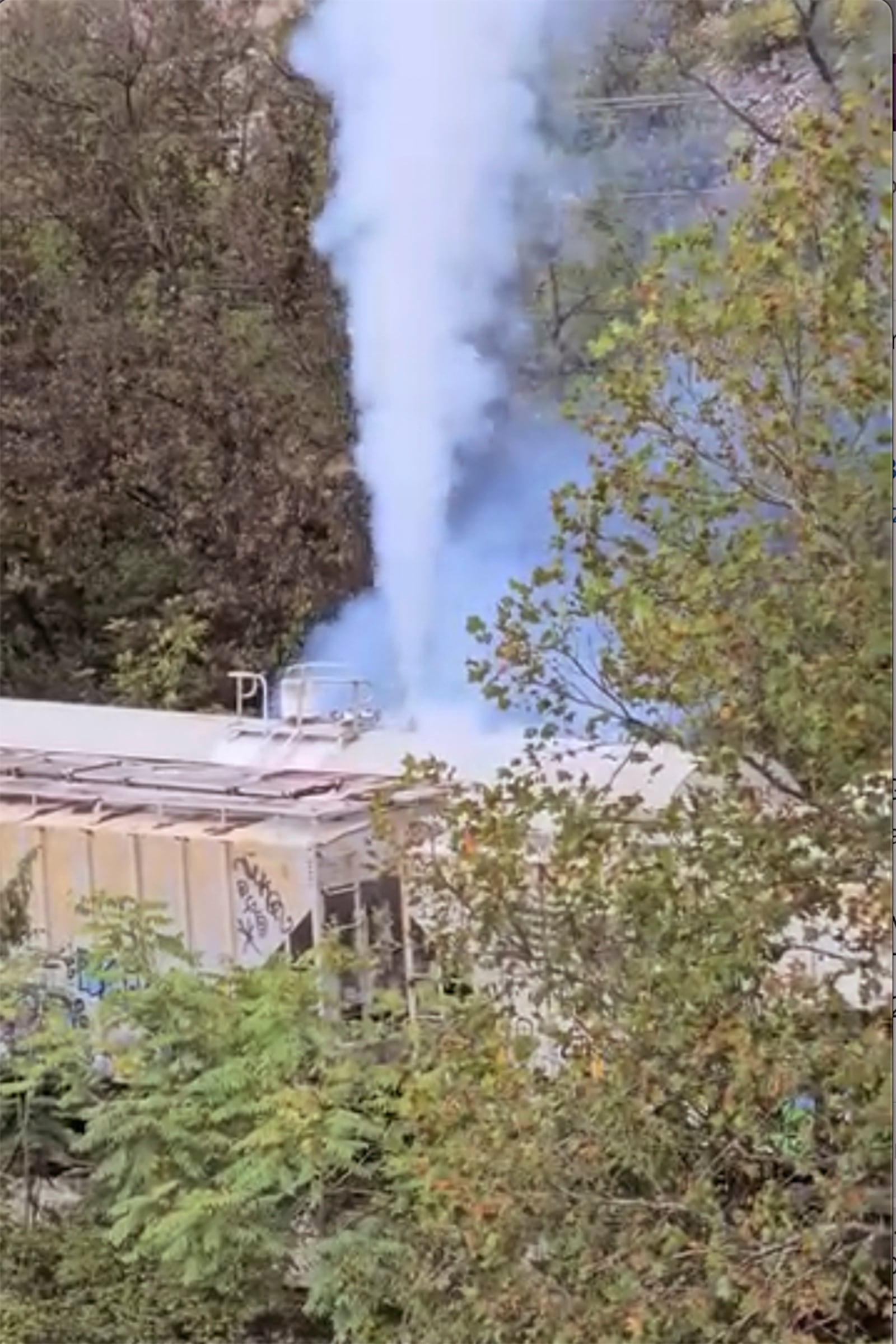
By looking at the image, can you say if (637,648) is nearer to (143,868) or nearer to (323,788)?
(323,788)

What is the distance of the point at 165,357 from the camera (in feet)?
7.02

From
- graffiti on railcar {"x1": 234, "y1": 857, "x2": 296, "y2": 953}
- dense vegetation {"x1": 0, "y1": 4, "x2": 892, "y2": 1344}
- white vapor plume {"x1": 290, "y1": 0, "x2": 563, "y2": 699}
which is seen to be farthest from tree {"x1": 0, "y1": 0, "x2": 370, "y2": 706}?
dense vegetation {"x1": 0, "y1": 4, "x2": 892, "y2": 1344}

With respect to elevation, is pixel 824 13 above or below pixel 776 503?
above

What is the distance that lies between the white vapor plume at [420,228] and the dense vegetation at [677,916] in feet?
0.48

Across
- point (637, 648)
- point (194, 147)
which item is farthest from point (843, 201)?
point (194, 147)

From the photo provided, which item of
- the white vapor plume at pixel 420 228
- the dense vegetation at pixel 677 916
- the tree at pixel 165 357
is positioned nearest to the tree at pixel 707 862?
the dense vegetation at pixel 677 916

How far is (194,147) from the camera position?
2131 mm

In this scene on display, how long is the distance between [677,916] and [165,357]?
89cm

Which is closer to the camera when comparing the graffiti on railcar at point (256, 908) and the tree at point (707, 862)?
the tree at point (707, 862)

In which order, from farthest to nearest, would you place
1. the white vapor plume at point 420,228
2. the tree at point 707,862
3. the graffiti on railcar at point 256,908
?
1. the graffiti on railcar at point 256,908
2. the white vapor plume at point 420,228
3. the tree at point 707,862

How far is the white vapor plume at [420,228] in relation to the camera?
1.94m

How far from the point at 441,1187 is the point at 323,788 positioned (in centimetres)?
46

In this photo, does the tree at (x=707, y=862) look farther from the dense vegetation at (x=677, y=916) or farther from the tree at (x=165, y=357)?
the tree at (x=165, y=357)

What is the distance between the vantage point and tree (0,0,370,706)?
2082mm
